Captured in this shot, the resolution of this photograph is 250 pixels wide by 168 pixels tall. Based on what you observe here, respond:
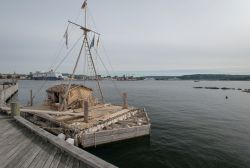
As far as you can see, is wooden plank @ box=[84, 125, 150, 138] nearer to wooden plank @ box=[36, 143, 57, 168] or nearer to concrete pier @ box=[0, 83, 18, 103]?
wooden plank @ box=[36, 143, 57, 168]

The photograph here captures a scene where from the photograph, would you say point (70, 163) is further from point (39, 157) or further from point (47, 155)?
point (39, 157)

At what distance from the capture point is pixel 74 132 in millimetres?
16531

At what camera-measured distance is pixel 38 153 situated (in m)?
8.45

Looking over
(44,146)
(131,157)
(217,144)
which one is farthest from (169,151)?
(44,146)

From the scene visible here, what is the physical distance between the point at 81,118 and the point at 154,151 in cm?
782

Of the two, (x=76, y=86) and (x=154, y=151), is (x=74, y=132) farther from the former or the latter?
(x=76, y=86)

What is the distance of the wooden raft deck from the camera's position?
7.36 meters

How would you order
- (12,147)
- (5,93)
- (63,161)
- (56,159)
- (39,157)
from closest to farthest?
(63,161), (56,159), (39,157), (12,147), (5,93)

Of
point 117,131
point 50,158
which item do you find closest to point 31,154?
point 50,158

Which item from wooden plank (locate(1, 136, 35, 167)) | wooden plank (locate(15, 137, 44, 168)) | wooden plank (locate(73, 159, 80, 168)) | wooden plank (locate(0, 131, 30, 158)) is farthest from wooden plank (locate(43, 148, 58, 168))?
wooden plank (locate(0, 131, 30, 158))

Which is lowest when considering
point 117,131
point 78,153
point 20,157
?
point 117,131

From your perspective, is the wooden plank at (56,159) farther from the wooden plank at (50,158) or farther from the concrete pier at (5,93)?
the concrete pier at (5,93)

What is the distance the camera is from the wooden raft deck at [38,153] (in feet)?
24.1

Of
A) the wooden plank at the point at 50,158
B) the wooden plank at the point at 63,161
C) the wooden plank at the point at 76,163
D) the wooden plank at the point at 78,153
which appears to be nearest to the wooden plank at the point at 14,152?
the wooden plank at the point at 78,153
